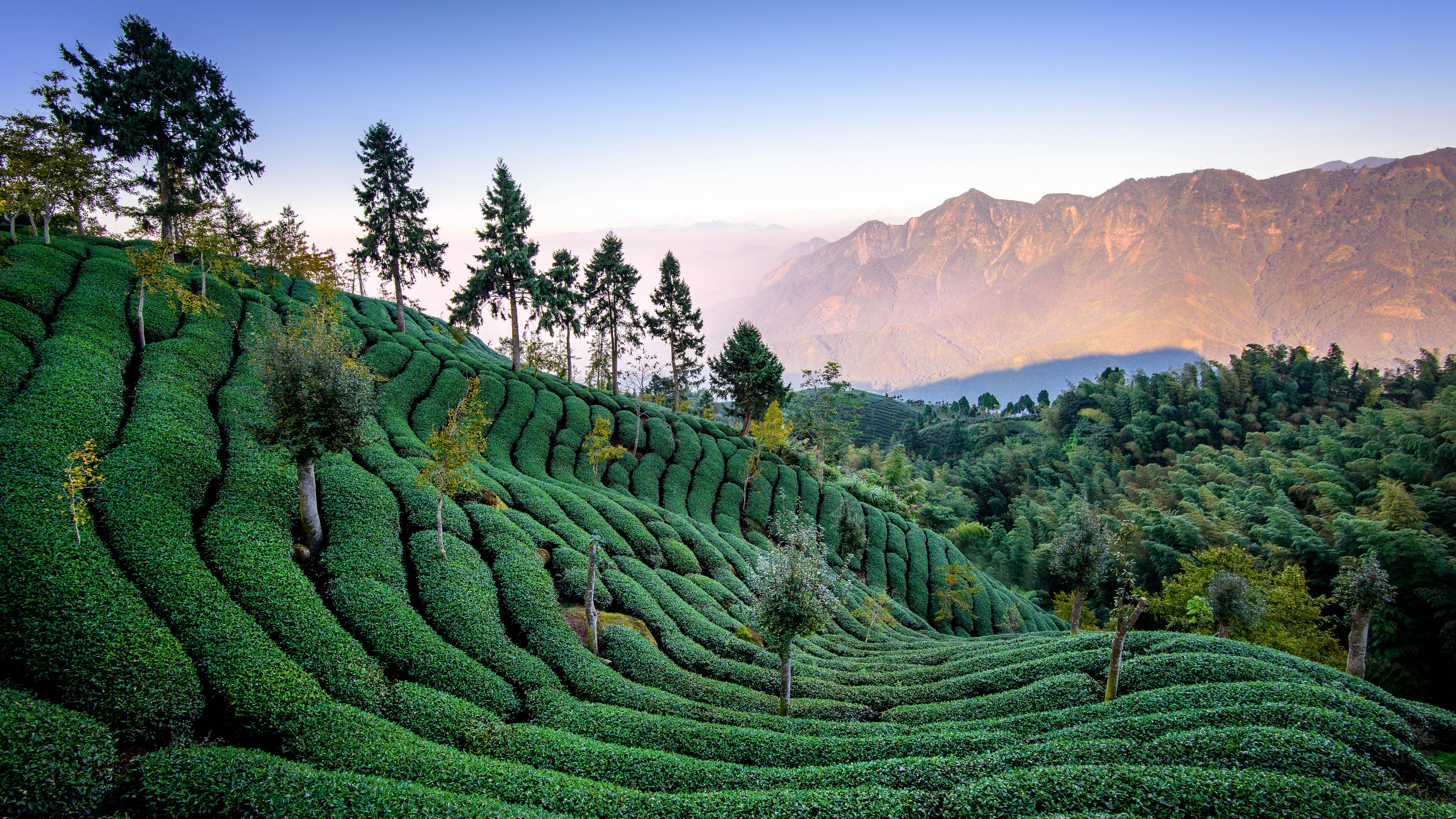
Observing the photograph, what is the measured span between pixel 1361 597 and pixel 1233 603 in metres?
4.36

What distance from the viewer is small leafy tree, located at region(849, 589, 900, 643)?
29078 millimetres

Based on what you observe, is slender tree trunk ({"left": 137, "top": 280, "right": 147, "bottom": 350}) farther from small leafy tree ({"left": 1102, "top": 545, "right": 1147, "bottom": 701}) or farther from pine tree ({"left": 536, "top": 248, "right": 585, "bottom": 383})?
small leafy tree ({"left": 1102, "top": 545, "right": 1147, "bottom": 701})

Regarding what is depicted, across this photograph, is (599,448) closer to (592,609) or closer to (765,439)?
(765,439)

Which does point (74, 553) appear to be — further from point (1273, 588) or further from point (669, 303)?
point (1273, 588)

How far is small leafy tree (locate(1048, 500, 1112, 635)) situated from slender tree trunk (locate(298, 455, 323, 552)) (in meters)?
34.1

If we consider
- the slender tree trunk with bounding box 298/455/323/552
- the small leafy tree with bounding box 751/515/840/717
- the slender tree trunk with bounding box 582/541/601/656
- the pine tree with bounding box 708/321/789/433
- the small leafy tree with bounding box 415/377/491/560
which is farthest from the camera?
the pine tree with bounding box 708/321/789/433

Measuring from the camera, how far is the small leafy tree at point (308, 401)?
15.9m

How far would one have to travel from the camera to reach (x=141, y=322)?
71.7 feet

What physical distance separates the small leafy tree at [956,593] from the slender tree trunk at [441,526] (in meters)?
37.1

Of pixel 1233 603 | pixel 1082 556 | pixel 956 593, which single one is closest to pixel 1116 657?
pixel 1082 556

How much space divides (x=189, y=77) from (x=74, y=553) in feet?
141

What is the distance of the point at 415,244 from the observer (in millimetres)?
42281

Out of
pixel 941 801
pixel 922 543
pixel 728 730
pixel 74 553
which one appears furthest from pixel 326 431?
pixel 922 543

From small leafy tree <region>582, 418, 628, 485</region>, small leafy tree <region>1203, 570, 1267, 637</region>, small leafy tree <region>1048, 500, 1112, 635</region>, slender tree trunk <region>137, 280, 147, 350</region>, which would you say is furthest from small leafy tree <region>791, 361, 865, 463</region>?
slender tree trunk <region>137, 280, 147, 350</region>
